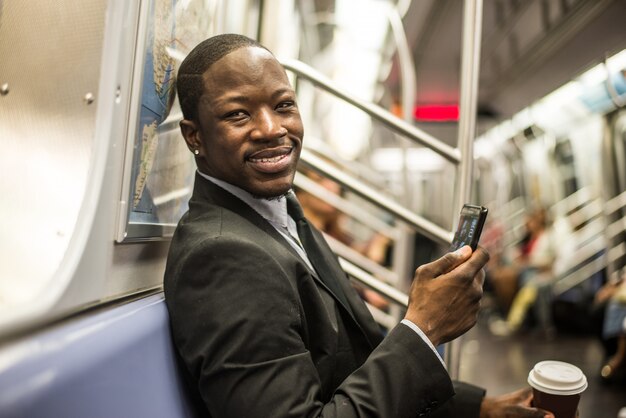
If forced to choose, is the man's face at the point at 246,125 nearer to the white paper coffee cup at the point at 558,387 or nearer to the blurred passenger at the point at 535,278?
the white paper coffee cup at the point at 558,387

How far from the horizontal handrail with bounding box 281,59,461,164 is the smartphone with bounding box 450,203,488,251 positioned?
0.46 metres

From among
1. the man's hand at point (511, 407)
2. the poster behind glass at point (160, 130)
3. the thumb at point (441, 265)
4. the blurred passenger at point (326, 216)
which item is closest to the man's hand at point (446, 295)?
the thumb at point (441, 265)

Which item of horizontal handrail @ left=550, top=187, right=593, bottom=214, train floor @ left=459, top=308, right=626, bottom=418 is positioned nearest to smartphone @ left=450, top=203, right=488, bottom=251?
train floor @ left=459, top=308, right=626, bottom=418

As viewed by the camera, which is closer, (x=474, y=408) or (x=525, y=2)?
(x=474, y=408)

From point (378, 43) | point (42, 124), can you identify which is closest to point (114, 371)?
point (42, 124)

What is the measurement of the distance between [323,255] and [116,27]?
603mm

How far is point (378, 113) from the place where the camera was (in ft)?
5.62

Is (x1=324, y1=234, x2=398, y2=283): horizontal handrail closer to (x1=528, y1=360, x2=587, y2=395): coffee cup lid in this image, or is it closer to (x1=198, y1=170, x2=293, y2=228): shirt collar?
(x1=198, y1=170, x2=293, y2=228): shirt collar

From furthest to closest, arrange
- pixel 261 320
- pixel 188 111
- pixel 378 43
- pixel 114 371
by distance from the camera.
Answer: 1. pixel 378 43
2. pixel 188 111
3. pixel 261 320
4. pixel 114 371

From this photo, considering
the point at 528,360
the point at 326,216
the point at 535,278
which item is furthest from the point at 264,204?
the point at 535,278

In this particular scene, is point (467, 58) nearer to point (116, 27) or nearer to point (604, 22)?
point (116, 27)

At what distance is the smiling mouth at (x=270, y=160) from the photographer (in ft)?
3.79

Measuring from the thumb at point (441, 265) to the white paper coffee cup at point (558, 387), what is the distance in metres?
0.29

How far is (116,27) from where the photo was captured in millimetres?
957
